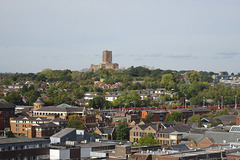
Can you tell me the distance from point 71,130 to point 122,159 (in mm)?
20503

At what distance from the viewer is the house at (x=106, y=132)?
268 ft

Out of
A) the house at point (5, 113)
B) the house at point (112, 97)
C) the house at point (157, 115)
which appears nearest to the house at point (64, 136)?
the house at point (5, 113)

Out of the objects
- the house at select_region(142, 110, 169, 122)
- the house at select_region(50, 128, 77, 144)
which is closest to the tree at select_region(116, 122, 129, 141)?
the house at select_region(50, 128, 77, 144)

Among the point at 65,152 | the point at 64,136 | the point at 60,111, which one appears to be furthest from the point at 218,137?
the point at 60,111

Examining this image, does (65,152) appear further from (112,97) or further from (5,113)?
(112,97)

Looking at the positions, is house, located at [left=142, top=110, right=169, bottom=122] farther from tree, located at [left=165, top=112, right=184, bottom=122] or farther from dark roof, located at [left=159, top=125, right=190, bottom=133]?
dark roof, located at [left=159, top=125, right=190, bottom=133]

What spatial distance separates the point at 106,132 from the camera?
82.5m

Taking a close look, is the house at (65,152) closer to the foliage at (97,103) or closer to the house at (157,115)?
the house at (157,115)

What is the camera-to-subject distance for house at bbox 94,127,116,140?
8168 centimetres

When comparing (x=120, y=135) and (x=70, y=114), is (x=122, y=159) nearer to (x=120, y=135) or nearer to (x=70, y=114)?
(x=120, y=135)

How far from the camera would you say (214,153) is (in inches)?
1826

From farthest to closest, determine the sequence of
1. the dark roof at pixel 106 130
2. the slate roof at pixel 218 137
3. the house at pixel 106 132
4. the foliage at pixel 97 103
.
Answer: the foliage at pixel 97 103, the dark roof at pixel 106 130, the house at pixel 106 132, the slate roof at pixel 218 137

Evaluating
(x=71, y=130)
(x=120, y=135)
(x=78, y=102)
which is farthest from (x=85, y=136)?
(x=78, y=102)

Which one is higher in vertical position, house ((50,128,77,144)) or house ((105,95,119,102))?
house ((105,95,119,102))
